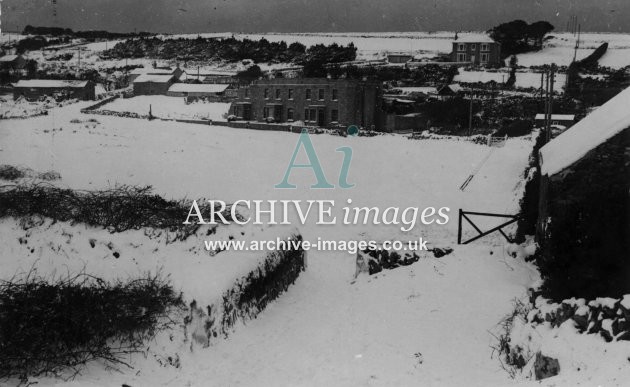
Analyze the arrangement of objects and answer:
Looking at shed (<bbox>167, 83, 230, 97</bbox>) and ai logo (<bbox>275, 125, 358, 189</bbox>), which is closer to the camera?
ai logo (<bbox>275, 125, 358, 189</bbox>)

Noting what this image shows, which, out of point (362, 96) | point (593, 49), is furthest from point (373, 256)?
point (593, 49)

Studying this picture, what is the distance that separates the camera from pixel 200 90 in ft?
238

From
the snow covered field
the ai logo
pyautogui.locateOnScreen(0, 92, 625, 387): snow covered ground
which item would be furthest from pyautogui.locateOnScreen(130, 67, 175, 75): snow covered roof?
pyautogui.locateOnScreen(0, 92, 625, 387): snow covered ground

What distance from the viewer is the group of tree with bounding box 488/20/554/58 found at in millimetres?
43719

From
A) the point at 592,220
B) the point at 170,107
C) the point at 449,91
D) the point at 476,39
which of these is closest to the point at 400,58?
the point at 476,39

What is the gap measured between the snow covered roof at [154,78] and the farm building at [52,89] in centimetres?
1359

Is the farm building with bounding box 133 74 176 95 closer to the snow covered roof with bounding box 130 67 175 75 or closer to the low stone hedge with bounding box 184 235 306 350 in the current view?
the snow covered roof with bounding box 130 67 175 75

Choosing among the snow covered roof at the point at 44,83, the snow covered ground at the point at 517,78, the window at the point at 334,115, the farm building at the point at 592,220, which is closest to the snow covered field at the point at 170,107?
the snow covered roof at the point at 44,83

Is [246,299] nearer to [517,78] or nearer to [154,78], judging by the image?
[517,78]

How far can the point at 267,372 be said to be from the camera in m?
9.18

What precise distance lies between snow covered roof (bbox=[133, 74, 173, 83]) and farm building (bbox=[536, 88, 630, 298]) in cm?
6944

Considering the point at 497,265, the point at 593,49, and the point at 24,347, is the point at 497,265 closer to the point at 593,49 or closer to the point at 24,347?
the point at 24,347

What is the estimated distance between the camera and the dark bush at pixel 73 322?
730 centimetres

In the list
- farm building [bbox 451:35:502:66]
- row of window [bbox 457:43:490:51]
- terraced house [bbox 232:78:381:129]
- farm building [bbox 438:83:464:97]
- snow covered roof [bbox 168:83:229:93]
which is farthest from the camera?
snow covered roof [bbox 168:83:229:93]
